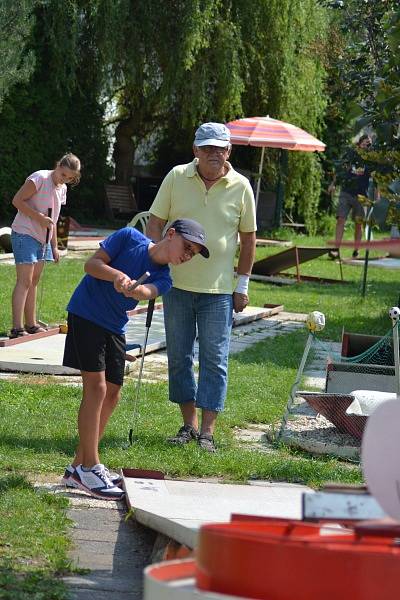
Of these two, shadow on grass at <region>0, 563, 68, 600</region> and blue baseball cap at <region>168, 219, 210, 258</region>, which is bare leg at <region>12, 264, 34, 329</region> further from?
shadow on grass at <region>0, 563, 68, 600</region>

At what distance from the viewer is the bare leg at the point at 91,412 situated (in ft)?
21.0

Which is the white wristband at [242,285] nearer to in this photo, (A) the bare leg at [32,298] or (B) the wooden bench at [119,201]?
(A) the bare leg at [32,298]

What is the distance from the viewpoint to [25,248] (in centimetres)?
1112

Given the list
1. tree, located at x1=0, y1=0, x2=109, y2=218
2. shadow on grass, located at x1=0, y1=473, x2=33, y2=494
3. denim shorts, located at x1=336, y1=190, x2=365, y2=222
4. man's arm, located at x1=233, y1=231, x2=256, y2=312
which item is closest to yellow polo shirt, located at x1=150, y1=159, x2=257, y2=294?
man's arm, located at x1=233, y1=231, x2=256, y2=312

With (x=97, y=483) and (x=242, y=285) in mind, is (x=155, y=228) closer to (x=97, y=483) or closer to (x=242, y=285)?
(x=242, y=285)

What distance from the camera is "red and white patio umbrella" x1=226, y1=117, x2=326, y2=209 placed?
19.9m

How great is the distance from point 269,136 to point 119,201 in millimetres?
7206

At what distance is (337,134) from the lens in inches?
1134

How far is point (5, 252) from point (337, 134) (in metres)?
12.2

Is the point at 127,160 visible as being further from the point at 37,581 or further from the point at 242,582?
the point at 242,582

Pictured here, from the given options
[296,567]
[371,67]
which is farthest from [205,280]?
[371,67]

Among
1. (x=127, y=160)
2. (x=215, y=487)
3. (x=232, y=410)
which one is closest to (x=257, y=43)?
(x=127, y=160)

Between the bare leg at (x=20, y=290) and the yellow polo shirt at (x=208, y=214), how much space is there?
11.9 ft

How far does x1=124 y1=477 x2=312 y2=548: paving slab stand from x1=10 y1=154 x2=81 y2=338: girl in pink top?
4852 millimetres
